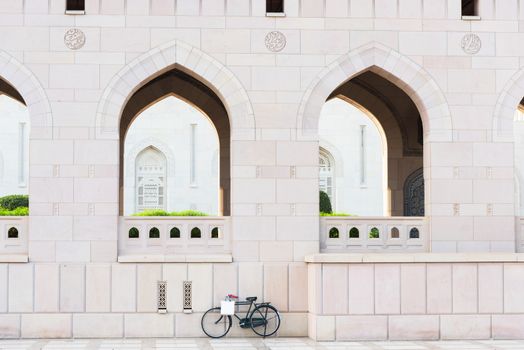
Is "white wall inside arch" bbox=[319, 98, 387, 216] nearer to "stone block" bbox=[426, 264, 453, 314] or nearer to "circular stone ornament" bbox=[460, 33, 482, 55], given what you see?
"circular stone ornament" bbox=[460, 33, 482, 55]

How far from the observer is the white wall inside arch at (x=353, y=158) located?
116 ft

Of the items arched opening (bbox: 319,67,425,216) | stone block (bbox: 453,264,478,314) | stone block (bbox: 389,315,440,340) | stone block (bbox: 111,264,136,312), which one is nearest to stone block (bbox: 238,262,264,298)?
stone block (bbox: 111,264,136,312)

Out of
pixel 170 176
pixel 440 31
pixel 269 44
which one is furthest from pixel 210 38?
pixel 170 176

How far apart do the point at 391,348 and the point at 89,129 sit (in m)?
6.36

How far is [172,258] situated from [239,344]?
1.96 meters

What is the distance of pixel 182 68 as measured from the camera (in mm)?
16484

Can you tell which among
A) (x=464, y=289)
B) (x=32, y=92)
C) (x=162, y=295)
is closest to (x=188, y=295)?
(x=162, y=295)

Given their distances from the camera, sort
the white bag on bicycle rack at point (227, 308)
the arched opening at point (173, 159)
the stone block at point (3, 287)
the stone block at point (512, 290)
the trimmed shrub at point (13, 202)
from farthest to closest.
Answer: the arched opening at point (173, 159) < the trimmed shrub at point (13, 202) < the stone block at point (3, 287) < the white bag on bicycle rack at point (227, 308) < the stone block at point (512, 290)

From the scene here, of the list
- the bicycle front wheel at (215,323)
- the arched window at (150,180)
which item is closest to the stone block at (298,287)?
the bicycle front wheel at (215,323)

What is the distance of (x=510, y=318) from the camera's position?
15578 millimetres

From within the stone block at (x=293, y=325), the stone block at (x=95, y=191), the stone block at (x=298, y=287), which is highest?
the stone block at (x=95, y=191)

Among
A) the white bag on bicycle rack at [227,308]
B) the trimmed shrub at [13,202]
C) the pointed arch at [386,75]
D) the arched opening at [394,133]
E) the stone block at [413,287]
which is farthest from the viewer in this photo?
the trimmed shrub at [13,202]

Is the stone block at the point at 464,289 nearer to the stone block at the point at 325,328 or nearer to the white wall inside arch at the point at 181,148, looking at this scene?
the stone block at the point at 325,328

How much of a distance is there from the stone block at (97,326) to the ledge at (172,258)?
1000 millimetres
